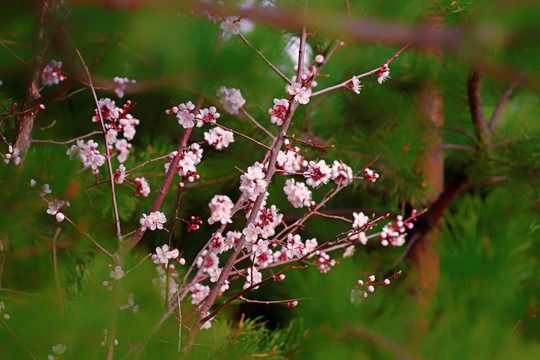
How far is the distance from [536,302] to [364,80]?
2.91 ft

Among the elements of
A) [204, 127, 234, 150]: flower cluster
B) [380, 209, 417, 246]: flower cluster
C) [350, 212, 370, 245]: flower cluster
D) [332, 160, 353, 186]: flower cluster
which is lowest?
[380, 209, 417, 246]: flower cluster

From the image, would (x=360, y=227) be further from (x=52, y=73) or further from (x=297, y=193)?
(x=52, y=73)

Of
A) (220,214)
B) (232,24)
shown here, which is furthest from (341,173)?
(232,24)

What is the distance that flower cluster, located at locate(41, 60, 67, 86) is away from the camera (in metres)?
0.59

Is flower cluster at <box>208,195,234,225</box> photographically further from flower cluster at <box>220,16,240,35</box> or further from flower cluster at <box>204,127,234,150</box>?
flower cluster at <box>220,16,240,35</box>

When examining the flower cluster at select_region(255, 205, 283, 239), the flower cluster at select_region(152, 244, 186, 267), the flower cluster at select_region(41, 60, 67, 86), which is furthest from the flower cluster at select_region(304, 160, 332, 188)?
the flower cluster at select_region(41, 60, 67, 86)

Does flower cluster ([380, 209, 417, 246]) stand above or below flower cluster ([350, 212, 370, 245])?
below

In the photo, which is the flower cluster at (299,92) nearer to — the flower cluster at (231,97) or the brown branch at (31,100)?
the flower cluster at (231,97)

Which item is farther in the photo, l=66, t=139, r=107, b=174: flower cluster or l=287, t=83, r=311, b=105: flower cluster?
l=66, t=139, r=107, b=174: flower cluster

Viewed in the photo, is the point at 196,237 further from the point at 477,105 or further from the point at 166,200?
the point at 477,105

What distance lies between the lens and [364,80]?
1.09 m

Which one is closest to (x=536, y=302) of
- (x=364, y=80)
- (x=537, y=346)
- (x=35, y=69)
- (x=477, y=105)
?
(x=537, y=346)

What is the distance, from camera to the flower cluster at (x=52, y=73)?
0.59m

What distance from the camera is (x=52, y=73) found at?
2.02 ft
